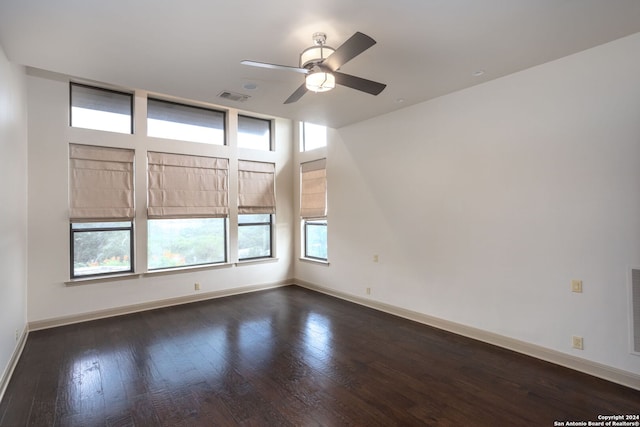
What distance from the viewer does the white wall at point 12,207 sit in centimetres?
287

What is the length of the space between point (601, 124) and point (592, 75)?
46 centimetres

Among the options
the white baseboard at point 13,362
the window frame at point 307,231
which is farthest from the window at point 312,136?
the white baseboard at point 13,362

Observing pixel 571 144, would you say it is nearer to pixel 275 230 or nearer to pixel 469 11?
pixel 469 11

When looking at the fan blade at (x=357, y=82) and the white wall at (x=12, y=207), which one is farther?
the white wall at (x=12, y=207)

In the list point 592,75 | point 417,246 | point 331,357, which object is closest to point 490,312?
point 417,246

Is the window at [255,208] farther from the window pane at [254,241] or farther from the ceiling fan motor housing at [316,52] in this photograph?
the ceiling fan motor housing at [316,52]

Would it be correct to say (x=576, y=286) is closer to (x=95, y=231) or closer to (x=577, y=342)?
(x=577, y=342)

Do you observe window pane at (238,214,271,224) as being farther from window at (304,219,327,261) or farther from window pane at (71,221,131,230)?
window pane at (71,221,131,230)

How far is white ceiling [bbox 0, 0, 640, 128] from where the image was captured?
2.30 meters

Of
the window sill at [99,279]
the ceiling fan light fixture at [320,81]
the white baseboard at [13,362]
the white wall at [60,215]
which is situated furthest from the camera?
the window sill at [99,279]

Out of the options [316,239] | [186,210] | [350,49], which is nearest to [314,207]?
[316,239]

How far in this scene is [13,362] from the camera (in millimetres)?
3152

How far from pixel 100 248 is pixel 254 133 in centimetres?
325

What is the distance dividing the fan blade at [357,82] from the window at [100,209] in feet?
12.2
